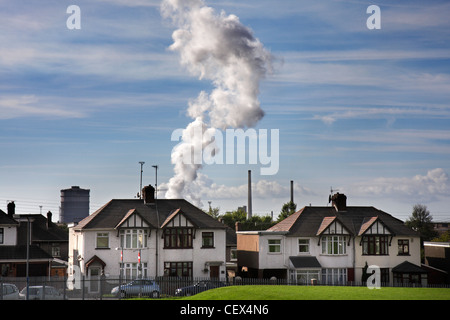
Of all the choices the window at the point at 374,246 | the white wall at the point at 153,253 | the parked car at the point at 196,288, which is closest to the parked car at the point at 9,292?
the parked car at the point at 196,288

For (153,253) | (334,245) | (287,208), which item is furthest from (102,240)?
(287,208)

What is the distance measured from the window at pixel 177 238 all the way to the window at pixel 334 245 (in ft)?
44.4

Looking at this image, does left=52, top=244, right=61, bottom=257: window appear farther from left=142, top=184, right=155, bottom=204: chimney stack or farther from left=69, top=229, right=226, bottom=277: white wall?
left=142, top=184, right=155, bottom=204: chimney stack

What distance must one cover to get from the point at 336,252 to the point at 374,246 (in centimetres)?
389

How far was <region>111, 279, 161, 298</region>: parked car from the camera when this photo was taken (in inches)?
2218

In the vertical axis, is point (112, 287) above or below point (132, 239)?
below

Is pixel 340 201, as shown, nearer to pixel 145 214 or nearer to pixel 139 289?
pixel 145 214

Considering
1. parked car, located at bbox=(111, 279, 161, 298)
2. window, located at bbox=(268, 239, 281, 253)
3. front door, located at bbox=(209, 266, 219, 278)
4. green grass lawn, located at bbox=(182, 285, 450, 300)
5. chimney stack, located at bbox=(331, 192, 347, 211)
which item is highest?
chimney stack, located at bbox=(331, 192, 347, 211)

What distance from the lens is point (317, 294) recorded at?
45156 mm

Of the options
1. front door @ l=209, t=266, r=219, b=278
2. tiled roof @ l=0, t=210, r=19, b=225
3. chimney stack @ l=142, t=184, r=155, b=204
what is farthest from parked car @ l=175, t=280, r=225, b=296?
tiled roof @ l=0, t=210, r=19, b=225

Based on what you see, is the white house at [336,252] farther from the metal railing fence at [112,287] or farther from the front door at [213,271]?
the metal railing fence at [112,287]

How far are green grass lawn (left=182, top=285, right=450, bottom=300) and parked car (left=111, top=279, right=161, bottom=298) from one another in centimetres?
948
